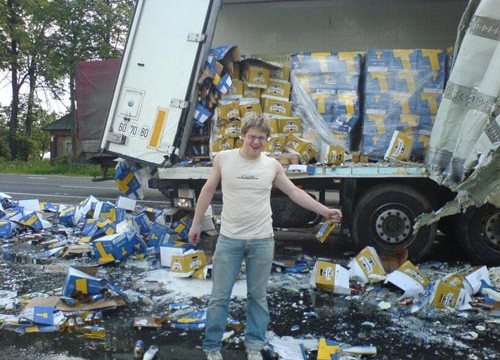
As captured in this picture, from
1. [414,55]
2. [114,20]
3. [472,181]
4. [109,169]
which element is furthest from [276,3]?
[114,20]

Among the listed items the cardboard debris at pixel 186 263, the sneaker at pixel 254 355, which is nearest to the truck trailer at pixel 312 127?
the cardboard debris at pixel 186 263

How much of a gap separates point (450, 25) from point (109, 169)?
8022 mm

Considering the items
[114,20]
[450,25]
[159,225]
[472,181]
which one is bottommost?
[159,225]

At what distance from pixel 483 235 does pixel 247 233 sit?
3.66 meters

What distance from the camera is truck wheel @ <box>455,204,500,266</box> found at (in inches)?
228

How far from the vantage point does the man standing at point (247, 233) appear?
3395 millimetres

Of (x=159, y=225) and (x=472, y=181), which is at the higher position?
(x=472, y=181)

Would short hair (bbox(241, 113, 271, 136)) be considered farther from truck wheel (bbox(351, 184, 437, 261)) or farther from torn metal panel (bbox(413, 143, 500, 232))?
truck wheel (bbox(351, 184, 437, 261))

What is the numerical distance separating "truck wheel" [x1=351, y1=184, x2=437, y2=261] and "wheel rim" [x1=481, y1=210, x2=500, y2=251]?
0.56 m

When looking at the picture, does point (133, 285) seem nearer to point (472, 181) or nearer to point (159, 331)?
point (159, 331)

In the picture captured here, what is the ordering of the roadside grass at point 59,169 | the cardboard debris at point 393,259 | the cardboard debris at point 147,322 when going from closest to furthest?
the cardboard debris at point 147,322 < the cardboard debris at point 393,259 < the roadside grass at point 59,169

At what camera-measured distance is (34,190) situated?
14.5 m

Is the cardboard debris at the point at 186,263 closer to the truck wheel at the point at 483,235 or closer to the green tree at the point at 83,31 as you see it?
the truck wheel at the point at 483,235

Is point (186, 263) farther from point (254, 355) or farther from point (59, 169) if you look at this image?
point (59, 169)
